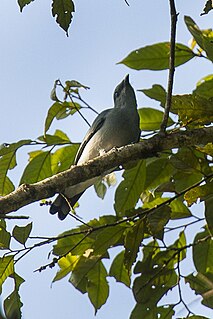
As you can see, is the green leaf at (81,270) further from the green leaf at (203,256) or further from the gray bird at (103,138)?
the gray bird at (103,138)

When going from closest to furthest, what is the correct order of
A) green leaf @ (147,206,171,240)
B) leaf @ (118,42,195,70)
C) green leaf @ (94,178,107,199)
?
1. green leaf @ (147,206,171,240)
2. leaf @ (118,42,195,70)
3. green leaf @ (94,178,107,199)

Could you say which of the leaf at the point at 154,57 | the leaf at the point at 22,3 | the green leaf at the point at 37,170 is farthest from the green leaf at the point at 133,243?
the leaf at the point at 22,3

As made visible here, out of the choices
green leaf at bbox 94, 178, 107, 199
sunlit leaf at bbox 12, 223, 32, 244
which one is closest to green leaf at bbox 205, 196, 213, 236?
sunlit leaf at bbox 12, 223, 32, 244

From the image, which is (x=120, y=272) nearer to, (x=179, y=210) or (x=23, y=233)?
(x=179, y=210)

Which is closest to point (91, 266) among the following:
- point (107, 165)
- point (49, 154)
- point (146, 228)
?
point (146, 228)

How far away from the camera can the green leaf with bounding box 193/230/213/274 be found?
8.64ft

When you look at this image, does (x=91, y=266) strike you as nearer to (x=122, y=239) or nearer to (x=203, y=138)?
(x=122, y=239)

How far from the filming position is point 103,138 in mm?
3373

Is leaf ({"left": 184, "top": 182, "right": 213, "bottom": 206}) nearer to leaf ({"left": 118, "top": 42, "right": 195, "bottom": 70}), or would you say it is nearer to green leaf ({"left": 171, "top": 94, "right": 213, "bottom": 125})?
green leaf ({"left": 171, "top": 94, "right": 213, "bottom": 125})

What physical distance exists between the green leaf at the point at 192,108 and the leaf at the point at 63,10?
518 millimetres

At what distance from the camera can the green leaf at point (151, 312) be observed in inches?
95.6

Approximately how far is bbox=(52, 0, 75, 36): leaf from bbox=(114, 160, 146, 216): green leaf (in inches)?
36.7

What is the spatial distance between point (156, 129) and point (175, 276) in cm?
70

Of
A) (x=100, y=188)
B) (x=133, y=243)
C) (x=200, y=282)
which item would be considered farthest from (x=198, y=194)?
(x=100, y=188)
